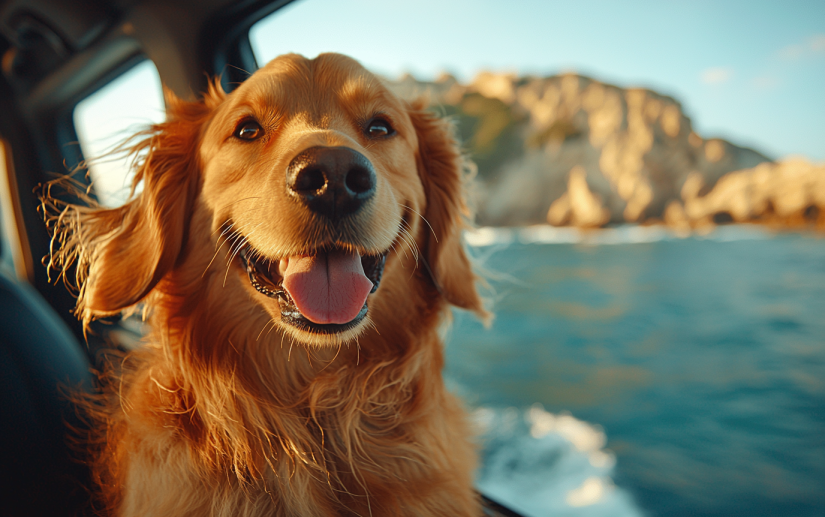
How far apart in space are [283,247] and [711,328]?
43.8ft

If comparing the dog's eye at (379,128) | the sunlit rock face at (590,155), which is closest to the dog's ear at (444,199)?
the dog's eye at (379,128)

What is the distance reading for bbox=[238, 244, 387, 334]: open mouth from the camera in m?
1.08

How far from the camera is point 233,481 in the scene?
1.09 metres

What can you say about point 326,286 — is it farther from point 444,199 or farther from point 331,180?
point 444,199

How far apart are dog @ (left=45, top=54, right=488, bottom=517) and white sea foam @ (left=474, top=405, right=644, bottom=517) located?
500 mm

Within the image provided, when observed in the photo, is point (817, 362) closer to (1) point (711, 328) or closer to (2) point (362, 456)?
(1) point (711, 328)

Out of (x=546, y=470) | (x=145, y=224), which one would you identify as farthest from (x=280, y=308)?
(x=546, y=470)

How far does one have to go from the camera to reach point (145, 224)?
1.29 m

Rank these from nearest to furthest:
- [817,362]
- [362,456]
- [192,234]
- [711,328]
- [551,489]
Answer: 1. [362,456]
2. [192,234]
3. [551,489]
4. [817,362]
5. [711,328]

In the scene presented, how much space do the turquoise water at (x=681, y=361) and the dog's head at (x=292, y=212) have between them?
20.2 inches

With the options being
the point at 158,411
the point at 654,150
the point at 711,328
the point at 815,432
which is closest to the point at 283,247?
the point at 158,411

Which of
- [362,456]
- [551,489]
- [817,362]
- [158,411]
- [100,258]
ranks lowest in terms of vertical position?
[158,411]

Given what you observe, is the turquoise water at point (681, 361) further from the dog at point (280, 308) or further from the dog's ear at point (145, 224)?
the dog's ear at point (145, 224)

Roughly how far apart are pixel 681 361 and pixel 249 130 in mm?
11278
